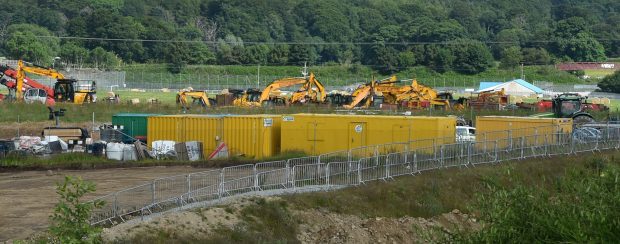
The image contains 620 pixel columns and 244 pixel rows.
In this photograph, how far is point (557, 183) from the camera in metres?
15.9

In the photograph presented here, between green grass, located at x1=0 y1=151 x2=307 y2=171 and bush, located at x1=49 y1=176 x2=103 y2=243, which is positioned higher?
bush, located at x1=49 y1=176 x2=103 y2=243

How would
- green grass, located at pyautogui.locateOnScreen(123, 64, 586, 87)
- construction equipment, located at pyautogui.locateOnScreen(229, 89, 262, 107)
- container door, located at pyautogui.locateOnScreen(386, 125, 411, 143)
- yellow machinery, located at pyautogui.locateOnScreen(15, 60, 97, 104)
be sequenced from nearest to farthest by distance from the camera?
1. container door, located at pyautogui.locateOnScreen(386, 125, 411, 143)
2. yellow machinery, located at pyautogui.locateOnScreen(15, 60, 97, 104)
3. construction equipment, located at pyautogui.locateOnScreen(229, 89, 262, 107)
4. green grass, located at pyautogui.locateOnScreen(123, 64, 586, 87)

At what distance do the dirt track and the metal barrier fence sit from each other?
174 centimetres

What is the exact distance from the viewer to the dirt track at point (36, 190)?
89.1 feet

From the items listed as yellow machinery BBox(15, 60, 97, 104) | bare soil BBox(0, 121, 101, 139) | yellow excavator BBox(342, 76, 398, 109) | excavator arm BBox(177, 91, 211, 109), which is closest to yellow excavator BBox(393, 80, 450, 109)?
yellow excavator BBox(342, 76, 398, 109)

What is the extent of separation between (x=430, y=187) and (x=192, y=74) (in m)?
104

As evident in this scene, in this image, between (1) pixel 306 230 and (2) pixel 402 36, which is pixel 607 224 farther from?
(2) pixel 402 36

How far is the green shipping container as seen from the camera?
48.4 metres

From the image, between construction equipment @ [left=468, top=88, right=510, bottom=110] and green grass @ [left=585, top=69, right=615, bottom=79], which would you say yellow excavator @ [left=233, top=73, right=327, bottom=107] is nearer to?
construction equipment @ [left=468, top=88, right=510, bottom=110]

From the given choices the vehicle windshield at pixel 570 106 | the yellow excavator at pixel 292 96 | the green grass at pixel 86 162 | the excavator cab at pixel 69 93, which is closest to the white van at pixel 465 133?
the green grass at pixel 86 162

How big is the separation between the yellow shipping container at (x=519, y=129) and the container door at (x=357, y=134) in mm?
4226

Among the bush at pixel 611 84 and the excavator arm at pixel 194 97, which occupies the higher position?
the bush at pixel 611 84

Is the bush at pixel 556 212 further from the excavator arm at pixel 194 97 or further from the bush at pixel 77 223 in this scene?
the excavator arm at pixel 194 97

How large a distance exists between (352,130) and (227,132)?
5069 millimetres
